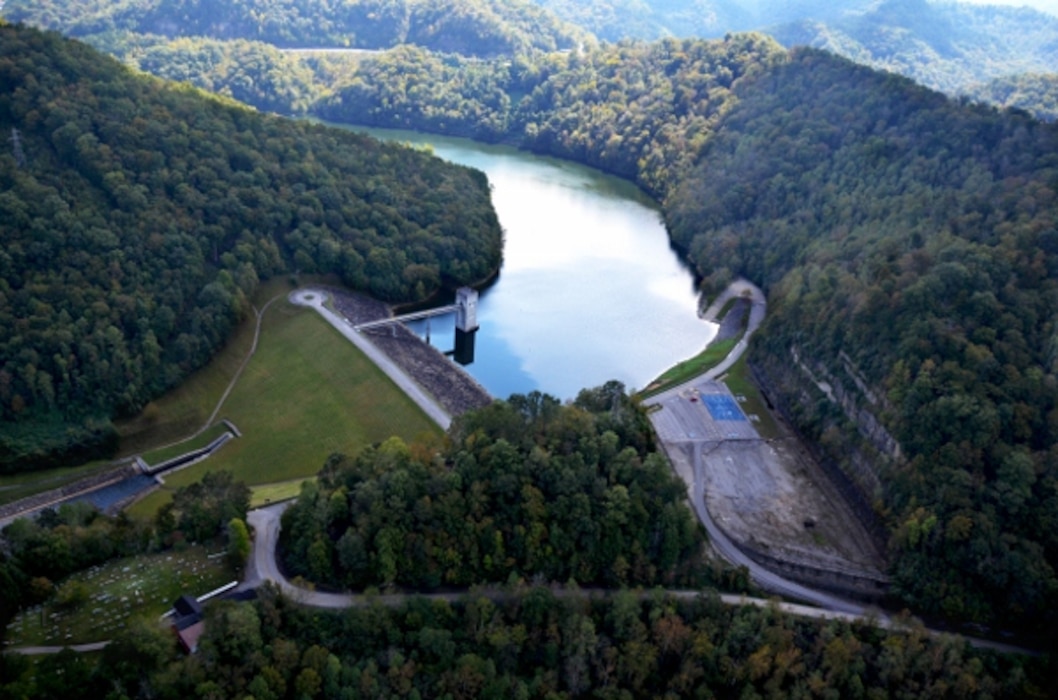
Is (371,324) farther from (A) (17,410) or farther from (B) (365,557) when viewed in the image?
(B) (365,557)

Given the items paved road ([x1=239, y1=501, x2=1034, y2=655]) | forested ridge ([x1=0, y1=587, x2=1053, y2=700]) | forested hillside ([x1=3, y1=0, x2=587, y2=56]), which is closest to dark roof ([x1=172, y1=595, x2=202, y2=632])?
forested ridge ([x1=0, y1=587, x2=1053, y2=700])

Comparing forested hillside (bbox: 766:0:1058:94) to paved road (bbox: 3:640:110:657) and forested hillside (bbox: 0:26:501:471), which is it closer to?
forested hillside (bbox: 0:26:501:471)

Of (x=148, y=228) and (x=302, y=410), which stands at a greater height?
(x=148, y=228)

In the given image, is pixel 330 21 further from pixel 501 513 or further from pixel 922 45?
pixel 501 513

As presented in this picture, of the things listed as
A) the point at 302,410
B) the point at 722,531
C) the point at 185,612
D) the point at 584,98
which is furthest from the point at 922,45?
the point at 185,612

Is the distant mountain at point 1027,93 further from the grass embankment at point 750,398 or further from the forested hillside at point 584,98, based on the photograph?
the grass embankment at point 750,398

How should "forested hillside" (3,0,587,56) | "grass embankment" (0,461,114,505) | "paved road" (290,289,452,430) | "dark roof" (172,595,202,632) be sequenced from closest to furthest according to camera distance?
"dark roof" (172,595,202,632), "grass embankment" (0,461,114,505), "paved road" (290,289,452,430), "forested hillside" (3,0,587,56)
